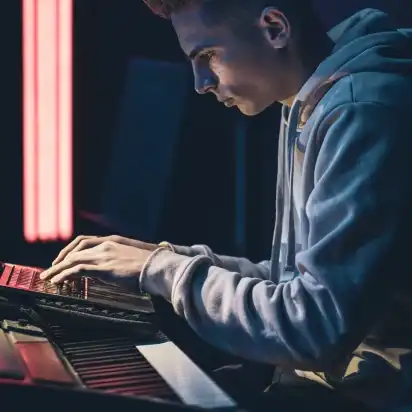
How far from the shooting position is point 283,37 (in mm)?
1160

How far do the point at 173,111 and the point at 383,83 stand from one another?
0.93 m

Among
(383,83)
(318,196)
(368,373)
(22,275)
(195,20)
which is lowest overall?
(368,373)

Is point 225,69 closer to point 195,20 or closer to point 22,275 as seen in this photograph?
point 195,20

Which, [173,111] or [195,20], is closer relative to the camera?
[195,20]

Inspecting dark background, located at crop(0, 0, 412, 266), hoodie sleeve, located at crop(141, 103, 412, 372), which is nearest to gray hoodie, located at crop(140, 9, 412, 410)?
hoodie sleeve, located at crop(141, 103, 412, 372)

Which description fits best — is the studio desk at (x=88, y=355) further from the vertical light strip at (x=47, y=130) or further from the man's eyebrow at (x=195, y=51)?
the vertical light strip at (x=47, y=130)

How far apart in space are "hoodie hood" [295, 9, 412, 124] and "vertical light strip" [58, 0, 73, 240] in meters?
0.87

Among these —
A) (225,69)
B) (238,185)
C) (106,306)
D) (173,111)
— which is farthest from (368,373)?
(173,111)

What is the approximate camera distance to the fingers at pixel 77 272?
1.06 m

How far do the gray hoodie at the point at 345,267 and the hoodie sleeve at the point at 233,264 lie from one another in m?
0.34

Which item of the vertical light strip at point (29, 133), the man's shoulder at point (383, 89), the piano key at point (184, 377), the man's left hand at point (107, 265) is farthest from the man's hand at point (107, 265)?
the vertical light strip at point (29, 133)

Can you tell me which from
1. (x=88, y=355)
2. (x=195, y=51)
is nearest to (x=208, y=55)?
(x=195, y=51)

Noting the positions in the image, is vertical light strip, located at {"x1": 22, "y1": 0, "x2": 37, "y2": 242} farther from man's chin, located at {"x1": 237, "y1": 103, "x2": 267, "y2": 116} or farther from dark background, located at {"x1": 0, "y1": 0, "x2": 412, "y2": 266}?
man's chin, located at {"x1": 237, "y1": 103, "x2": 267, "y2": 116}

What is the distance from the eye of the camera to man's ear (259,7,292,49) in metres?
1.15
